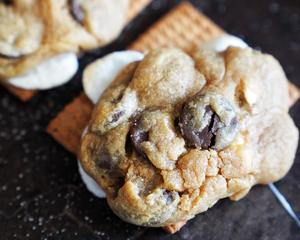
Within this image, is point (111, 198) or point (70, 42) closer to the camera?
point (111, 198)

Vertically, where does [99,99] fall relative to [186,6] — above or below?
above

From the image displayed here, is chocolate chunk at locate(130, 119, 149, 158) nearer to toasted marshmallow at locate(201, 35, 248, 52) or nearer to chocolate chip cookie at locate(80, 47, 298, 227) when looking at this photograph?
chocolate chip cookie at locate(80, 47, 298, 227)

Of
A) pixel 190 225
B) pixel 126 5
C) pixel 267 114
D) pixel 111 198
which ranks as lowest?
pixel 190 225

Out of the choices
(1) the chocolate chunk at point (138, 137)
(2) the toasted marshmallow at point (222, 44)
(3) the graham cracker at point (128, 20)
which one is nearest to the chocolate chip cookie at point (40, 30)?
(3) the graham cracker at point (128, 20)

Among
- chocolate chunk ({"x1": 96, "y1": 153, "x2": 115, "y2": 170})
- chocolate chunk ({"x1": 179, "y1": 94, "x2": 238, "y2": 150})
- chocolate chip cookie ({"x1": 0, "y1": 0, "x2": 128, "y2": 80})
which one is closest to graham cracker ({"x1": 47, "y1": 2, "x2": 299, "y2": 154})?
chocolate chip cookie ({"x1": 0, "y1": 0, "x2": 128, "y2": 80})

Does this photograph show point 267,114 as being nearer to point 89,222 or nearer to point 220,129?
point 220,129

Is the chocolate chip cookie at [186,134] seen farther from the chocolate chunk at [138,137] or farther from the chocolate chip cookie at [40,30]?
the chocolate chip cookie at [40,30]

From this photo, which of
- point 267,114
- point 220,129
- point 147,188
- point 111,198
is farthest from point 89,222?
point 267,114
